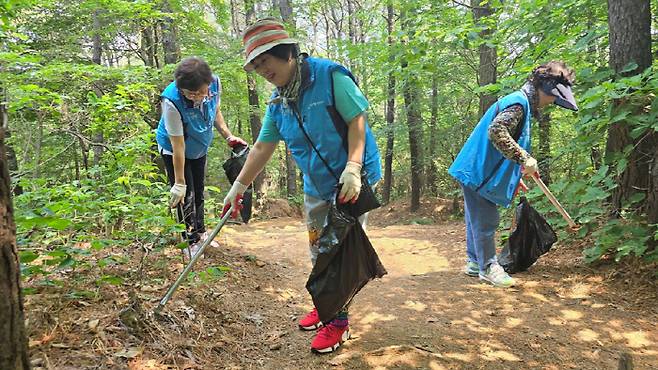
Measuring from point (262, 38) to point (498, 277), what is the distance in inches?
116

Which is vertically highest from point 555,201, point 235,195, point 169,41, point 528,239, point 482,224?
point 169,41

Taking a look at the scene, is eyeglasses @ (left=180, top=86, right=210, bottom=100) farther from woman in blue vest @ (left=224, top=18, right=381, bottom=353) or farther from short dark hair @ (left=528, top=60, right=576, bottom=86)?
short dark hair @ (left=528, top=60, right=576, bottom=86)

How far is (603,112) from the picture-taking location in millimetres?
3695

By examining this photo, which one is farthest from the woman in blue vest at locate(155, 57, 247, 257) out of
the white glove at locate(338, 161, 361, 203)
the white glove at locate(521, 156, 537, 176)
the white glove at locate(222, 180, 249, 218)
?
the white glove at locate(521, 156, 537, 176)

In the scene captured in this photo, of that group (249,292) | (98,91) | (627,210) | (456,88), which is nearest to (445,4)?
(456,88)

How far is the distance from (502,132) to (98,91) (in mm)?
6365

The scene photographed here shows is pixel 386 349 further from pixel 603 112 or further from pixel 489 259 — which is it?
pixel 603 112

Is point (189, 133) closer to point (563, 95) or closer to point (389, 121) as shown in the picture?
point (563, 95)

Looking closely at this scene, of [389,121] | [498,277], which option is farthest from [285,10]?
[498,277]

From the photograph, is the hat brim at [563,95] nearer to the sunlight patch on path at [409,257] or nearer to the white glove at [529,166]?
the white glove at [529,166]

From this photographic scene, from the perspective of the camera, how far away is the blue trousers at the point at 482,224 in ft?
12.2

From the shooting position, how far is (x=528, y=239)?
13.0 feet

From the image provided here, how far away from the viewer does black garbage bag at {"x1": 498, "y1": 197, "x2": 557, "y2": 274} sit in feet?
12.9

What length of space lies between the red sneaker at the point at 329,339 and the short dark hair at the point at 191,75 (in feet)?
7.29
